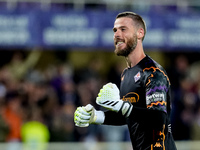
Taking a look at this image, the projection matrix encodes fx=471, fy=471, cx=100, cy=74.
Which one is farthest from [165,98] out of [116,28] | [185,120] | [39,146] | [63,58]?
[63,58]

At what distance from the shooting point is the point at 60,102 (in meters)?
10.7

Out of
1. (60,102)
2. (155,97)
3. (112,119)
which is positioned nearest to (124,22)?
(155,97)

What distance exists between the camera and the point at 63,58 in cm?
1335

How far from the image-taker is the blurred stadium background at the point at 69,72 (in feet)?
32.6

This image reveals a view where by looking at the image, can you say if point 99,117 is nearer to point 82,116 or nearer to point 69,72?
point 82,116

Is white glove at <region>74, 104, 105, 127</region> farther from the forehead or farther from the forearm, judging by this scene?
the forehead

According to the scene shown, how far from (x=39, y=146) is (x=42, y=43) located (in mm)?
2790

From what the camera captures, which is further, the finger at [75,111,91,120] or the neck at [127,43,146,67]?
the neck at [127,43,146,67]

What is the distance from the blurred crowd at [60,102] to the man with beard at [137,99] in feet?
17.2

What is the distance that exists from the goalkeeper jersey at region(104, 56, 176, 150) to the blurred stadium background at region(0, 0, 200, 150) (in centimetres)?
496

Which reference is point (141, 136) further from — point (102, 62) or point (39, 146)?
point (102, 62)

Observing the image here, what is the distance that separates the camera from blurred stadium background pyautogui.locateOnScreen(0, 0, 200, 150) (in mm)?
9922

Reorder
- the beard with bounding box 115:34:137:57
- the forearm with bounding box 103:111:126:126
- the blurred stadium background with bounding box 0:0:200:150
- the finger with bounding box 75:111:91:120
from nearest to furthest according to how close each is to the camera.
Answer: the finger with bounding box 75:111:91:120 < the beard with bounding box 115:34:137:57 < the forearm with bounding box 103:111:126:126 < the blurred stadium background with bounding box 0:0:200:150

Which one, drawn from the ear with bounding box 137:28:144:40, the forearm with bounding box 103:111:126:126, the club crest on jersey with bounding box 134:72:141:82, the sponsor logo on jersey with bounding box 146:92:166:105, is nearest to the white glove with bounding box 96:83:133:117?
Answer: the sponsor logo on jersey with bounding box 146:92:166:105
